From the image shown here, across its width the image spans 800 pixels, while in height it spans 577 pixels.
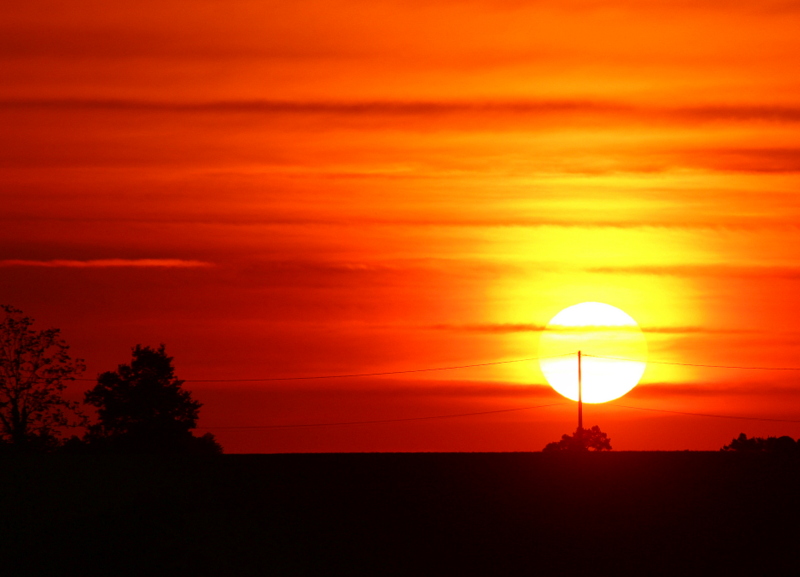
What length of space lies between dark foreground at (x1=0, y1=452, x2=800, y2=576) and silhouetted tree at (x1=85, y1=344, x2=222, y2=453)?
44569mm

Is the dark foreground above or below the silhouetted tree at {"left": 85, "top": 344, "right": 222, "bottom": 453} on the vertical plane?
below

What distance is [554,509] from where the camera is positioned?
2612 centimetres

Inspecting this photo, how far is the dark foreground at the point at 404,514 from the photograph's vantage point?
22922 millimetres

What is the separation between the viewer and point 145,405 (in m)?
76.8

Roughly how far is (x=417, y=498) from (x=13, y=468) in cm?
1090

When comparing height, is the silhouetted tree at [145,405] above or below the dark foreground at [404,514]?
above

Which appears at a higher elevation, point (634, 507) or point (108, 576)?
point (634, 507)

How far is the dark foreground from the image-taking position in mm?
22922

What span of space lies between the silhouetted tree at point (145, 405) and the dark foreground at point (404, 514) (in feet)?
146

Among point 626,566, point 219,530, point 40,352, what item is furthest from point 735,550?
point 40,352

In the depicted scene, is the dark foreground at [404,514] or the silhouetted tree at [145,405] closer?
the dark foreground at [404,514]

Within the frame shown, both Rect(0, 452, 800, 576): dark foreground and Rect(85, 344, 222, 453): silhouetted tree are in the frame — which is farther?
Rect(85, 344, 222, 453): silhouetted tree

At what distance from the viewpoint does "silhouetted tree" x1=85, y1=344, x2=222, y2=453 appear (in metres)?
74.7

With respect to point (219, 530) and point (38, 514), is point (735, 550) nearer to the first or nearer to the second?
point (219, 530)
